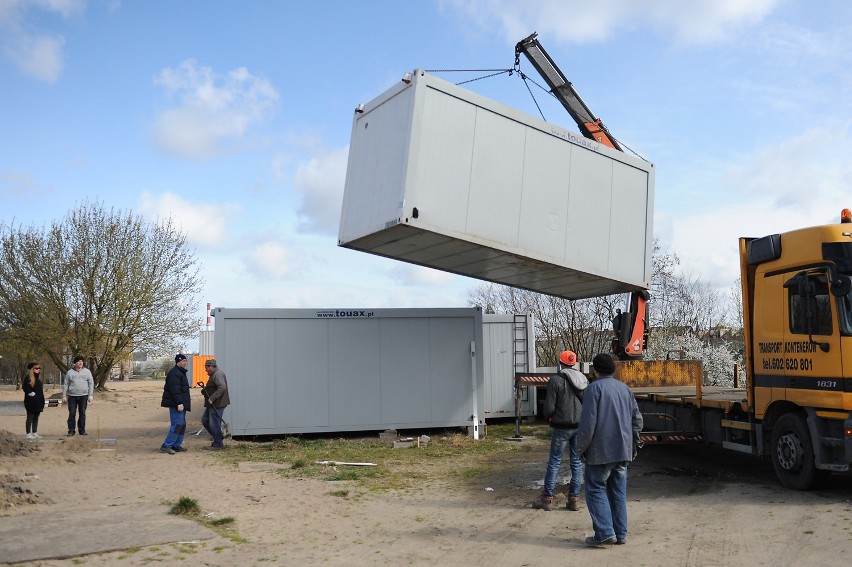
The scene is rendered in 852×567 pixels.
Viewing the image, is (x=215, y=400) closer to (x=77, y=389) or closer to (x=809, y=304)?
(x=77, y=389)

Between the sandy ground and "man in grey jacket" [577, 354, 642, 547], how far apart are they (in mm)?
220

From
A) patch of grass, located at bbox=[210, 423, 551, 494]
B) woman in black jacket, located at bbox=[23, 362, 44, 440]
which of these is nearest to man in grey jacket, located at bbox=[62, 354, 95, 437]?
woman in black jacket, located at bbox=[23, 362, 44, 440]

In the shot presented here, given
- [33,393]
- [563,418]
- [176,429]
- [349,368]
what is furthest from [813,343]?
[33,393]

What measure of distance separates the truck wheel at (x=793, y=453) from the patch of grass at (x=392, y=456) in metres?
3.77

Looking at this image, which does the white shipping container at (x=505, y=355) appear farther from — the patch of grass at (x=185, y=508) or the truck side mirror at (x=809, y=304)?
the patch of grass at (x=185, y=508)

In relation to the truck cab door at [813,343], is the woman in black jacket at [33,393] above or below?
below

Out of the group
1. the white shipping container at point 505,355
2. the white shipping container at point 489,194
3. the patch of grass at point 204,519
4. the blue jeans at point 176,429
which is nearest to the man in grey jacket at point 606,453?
the patch of grass at point 204,519

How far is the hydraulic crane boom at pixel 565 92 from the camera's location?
1385 cm

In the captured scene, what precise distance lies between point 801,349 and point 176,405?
9400 millimetres

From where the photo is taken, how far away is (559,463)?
8047 mm

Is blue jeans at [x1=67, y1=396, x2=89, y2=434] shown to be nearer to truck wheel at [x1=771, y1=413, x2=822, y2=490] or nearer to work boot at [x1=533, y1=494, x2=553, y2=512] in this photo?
work boot at [x1=533, y1=494, x2=553, y2=512]

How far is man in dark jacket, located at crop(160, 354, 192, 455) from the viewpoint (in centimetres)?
1238

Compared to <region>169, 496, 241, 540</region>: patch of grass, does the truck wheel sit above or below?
above

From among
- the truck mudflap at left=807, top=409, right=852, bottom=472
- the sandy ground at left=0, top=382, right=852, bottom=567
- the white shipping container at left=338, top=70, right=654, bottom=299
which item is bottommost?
the sandy ground at left=0, top=382, right=852, bottom=567
